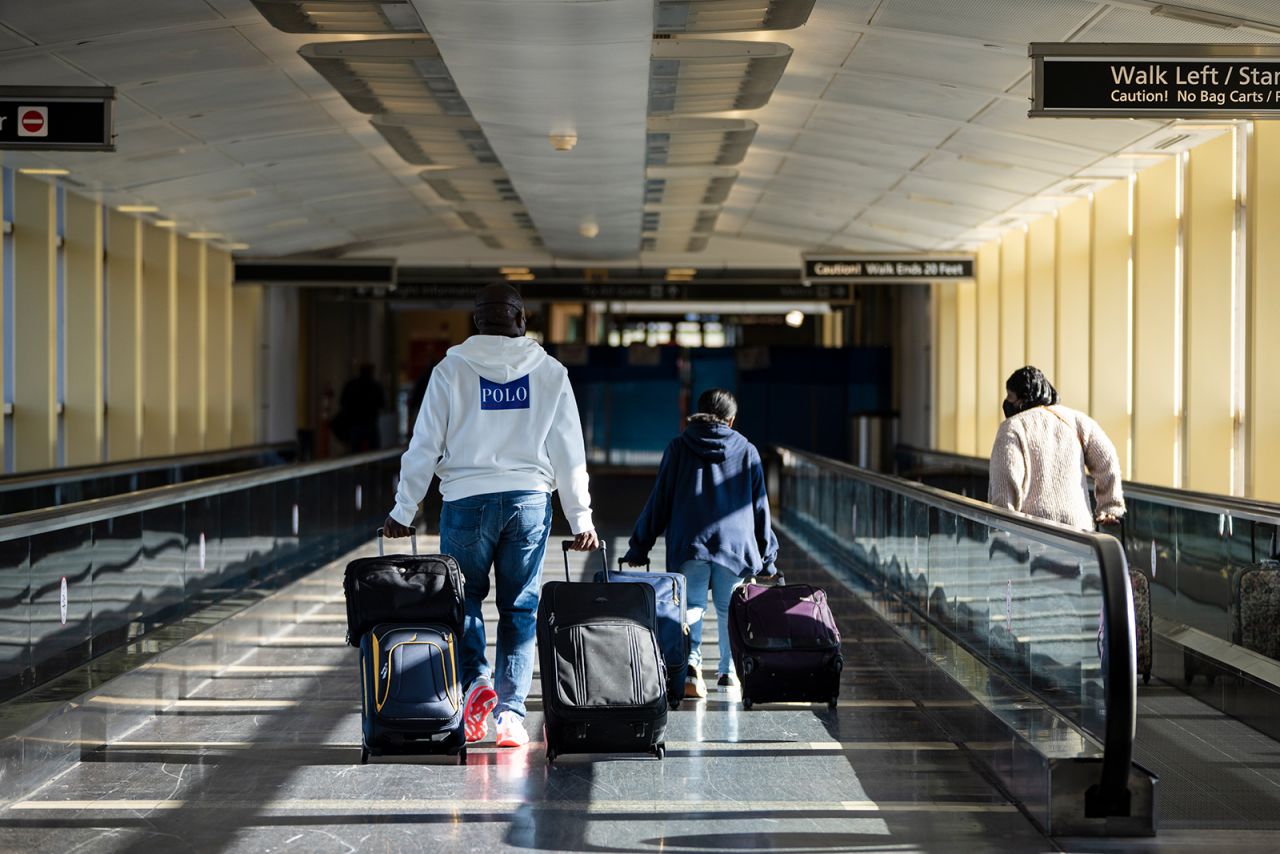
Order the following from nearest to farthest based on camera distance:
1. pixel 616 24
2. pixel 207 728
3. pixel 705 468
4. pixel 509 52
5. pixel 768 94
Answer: pixel 207 728
pixel 705 468
pixel 616 24
pixel 509 52
pixel 768 94

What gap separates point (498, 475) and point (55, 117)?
387cm

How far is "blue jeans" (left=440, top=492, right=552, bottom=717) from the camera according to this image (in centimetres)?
557

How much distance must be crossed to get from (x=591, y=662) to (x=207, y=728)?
6.54 feet

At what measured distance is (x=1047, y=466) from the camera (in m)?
6.25

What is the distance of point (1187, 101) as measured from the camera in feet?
23.7

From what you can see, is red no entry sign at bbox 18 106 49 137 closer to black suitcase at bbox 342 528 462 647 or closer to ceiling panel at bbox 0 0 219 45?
ceiling panel at bbox 0 0 219 45

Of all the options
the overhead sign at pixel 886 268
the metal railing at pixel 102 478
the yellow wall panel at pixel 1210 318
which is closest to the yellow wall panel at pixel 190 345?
the metal railing at pixel 102 478

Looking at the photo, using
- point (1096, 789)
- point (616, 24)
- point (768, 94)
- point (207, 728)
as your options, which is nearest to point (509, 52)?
point (616, 24)

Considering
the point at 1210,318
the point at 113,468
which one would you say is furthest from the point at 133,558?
the point at 1210,318

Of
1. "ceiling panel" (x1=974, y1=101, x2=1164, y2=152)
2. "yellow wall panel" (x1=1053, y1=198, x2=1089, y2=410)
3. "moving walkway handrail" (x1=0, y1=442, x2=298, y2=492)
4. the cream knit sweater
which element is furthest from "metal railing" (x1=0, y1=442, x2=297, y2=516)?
"yellow wall panel" (x1=1053, y1=198, x2=1089, y2=410)

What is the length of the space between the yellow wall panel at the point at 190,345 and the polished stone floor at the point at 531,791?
13.4m

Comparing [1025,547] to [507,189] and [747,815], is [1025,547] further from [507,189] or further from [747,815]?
[507,189]

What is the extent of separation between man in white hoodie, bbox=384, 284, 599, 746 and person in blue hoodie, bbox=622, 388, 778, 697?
3.92 ft

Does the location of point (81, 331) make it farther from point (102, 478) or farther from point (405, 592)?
point (405, 592)
